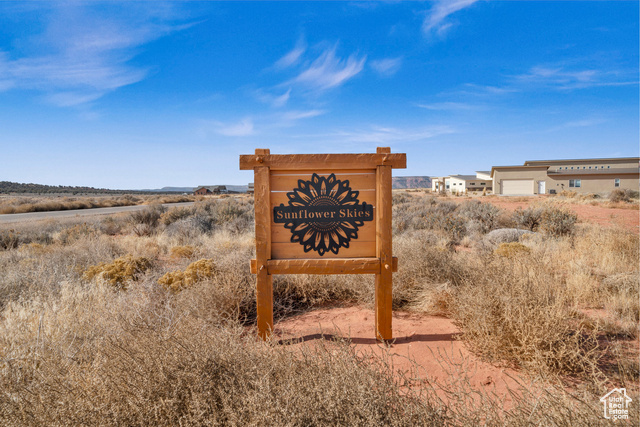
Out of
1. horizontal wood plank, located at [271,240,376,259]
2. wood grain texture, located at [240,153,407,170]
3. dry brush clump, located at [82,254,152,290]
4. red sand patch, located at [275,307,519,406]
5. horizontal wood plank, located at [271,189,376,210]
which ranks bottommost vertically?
red sand patch, located at [275,307,519,406]

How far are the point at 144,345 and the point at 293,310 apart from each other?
2.51 meters

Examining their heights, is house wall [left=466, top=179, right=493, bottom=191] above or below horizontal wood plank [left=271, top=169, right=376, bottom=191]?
above

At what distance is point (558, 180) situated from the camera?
39031mm

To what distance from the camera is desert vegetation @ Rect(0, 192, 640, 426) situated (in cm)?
182

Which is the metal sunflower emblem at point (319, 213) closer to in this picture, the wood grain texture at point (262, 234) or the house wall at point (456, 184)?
the wood grain texture at point (262, 234)

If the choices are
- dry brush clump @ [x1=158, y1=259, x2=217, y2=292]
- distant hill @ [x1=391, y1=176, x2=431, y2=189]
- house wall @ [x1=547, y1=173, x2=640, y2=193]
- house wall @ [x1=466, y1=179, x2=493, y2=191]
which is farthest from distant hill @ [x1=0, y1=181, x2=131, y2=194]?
distant hill @ [x1=391, y1=176, x2=431, y2=189]

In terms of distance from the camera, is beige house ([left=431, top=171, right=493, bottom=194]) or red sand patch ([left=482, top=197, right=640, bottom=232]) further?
beige house ([left=431, top=171, right=493, bottom=194])

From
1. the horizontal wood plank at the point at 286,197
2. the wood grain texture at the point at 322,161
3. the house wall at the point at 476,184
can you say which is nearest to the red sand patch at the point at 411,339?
the horizontal wood plank at the point at 286,197

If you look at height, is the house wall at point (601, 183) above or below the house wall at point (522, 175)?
below

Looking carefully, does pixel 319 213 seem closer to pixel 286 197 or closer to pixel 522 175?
pixel 286 197

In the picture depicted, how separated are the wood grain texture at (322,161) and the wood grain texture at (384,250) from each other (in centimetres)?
11

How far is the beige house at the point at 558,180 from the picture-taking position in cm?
3725

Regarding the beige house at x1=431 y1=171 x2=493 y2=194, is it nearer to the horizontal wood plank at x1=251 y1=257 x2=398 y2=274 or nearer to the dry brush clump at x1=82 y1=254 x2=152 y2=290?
the dry brush clump at x1=82 y1=254 x2=152 y2=290

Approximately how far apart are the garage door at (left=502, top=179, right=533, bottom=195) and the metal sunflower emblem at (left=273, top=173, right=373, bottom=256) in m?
44.6
